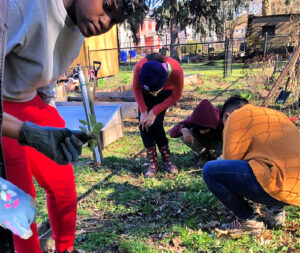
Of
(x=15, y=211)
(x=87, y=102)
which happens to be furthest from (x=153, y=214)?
(x=15, y=211)

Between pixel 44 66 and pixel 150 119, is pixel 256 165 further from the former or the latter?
pixel 150 119

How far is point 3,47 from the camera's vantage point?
1.02 meters

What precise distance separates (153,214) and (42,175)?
140cm

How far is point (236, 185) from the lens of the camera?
222 cm

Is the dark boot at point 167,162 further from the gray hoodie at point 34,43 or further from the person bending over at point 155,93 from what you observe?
the gray hoodie at point 34,43

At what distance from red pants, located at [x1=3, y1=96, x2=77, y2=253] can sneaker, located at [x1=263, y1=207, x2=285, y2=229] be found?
59.1 inches

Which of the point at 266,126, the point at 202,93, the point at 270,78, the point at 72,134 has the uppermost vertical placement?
the point at 72,134

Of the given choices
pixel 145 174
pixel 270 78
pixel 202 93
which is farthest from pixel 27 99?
pixel 202 93

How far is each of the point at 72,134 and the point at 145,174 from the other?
98.5 inches

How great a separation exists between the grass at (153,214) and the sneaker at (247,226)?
0.04 m

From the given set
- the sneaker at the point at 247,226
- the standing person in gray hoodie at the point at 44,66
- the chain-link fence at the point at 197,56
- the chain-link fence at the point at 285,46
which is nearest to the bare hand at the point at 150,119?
the sneaker at the point at 247,226

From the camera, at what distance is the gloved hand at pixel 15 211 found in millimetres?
897

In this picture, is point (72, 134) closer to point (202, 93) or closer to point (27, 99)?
point (27, 99)

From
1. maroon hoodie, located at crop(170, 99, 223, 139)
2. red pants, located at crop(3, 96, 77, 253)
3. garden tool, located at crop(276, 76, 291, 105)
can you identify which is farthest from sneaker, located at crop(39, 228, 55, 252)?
garden tool, located at crop(276, 76, 291, 105)
